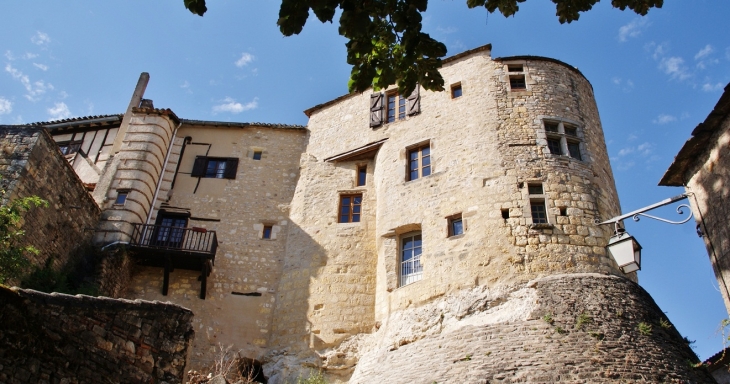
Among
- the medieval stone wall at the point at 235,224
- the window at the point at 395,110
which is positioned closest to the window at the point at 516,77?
the window at the point at 395,110

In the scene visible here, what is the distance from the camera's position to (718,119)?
31.0ft

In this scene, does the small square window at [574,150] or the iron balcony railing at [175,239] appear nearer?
the small square window at [574,150]

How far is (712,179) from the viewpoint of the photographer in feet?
31.3

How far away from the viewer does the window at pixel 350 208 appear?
17.5m

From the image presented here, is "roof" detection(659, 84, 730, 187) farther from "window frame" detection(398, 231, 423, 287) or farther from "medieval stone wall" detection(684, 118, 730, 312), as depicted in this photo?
"window frame" detection(398, 231, 423, 287)

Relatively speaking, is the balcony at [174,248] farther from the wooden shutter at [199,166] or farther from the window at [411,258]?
the window at [411,258]

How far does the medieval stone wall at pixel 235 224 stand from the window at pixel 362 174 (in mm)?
2164

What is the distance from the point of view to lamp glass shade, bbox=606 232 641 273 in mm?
8281

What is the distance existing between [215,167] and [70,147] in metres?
4.69

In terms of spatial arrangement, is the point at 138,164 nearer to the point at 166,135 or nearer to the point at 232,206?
the point at 166,135

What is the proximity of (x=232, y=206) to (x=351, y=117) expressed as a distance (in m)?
4.67

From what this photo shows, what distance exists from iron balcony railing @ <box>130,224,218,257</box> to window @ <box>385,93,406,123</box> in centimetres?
623

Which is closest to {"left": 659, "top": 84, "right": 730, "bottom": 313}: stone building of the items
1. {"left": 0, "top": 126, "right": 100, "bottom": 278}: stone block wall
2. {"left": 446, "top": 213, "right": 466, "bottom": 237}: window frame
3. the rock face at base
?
the rock face at base

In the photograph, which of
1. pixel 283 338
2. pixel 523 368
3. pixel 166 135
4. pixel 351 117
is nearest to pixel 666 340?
pixel 523 368
